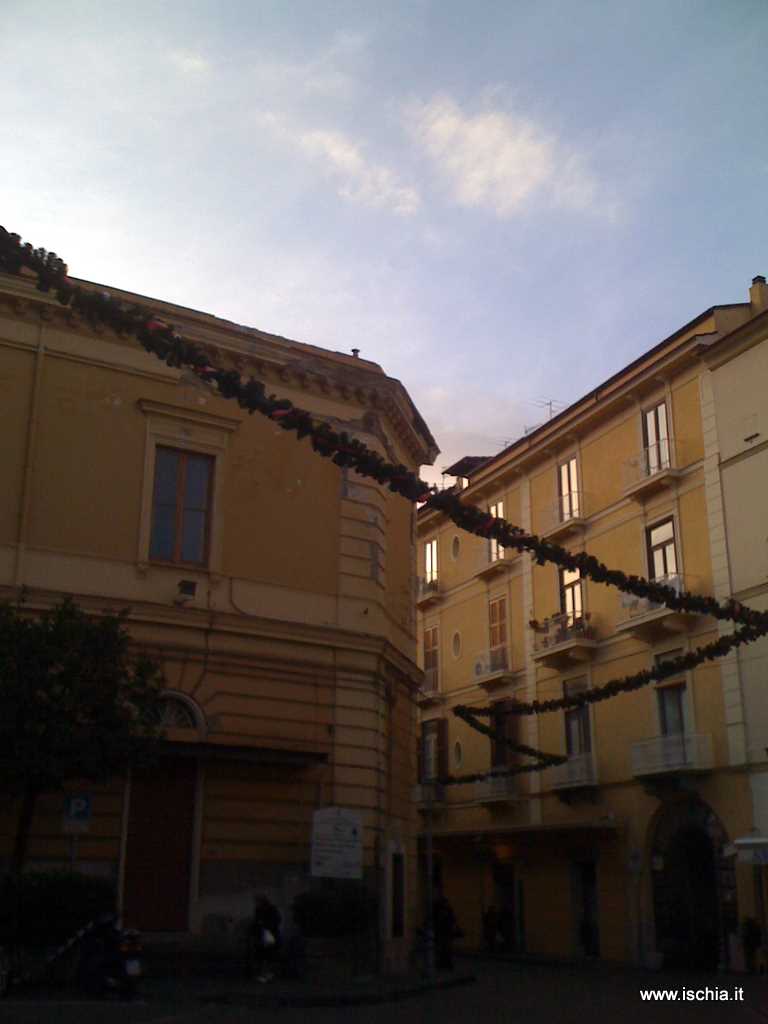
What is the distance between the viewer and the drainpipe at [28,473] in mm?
18812

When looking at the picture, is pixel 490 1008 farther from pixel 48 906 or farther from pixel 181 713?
pixel 181 713

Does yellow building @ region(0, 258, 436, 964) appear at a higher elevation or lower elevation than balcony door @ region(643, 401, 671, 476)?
lower

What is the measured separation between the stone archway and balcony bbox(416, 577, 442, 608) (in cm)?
1467

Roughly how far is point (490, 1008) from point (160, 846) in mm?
5843

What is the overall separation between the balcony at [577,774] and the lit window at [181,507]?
599 inches

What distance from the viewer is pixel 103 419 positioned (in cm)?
2033

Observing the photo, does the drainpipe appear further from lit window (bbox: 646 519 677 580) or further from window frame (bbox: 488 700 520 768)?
window frame (bbox: 488 700 520 768)

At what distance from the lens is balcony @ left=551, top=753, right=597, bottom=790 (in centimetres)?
3216

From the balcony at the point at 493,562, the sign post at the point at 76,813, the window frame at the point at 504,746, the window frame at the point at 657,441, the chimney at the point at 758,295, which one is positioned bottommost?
the sign post at the point at 76,813

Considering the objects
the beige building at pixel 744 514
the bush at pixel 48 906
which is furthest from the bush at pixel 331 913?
the beige building at pixel 744 514

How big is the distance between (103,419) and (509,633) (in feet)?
66.5

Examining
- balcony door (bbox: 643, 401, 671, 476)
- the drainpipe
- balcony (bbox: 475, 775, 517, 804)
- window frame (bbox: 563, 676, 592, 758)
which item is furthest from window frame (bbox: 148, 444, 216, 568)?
balcony (bbox: 475, 775, 517, 804)

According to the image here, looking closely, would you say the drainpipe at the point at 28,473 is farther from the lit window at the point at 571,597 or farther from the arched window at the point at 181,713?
the lit window at the point at 571,597

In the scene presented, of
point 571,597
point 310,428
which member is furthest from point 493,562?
point 310,428
